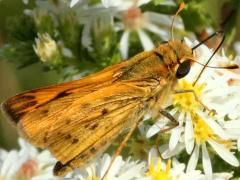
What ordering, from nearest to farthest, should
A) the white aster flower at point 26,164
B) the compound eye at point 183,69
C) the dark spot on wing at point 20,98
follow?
the dark spot on wing at point 20,98 < the compound eye at point 183,69 < the white aster flower at point 26,164

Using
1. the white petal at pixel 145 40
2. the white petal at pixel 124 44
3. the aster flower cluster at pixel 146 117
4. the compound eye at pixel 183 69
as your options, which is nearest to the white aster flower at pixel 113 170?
the aster flower cluster at pixel 146 117

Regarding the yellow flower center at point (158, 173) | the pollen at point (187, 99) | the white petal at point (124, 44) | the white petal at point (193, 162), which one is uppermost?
the white petal at point (124, 44)

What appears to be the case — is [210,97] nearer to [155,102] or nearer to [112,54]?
[155,102]

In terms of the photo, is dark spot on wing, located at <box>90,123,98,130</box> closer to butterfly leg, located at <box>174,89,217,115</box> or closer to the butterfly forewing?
the butterfly forewing

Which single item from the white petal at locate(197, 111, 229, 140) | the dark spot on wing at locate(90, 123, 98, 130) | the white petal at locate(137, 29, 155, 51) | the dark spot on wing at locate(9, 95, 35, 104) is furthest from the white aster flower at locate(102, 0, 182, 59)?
the dark spot on wing at locate(9, 95, 35, 104)

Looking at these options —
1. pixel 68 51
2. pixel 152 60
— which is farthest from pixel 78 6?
pixel 152 60

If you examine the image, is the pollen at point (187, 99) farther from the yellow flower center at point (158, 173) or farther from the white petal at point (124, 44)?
the white petal at point (124, 44)
